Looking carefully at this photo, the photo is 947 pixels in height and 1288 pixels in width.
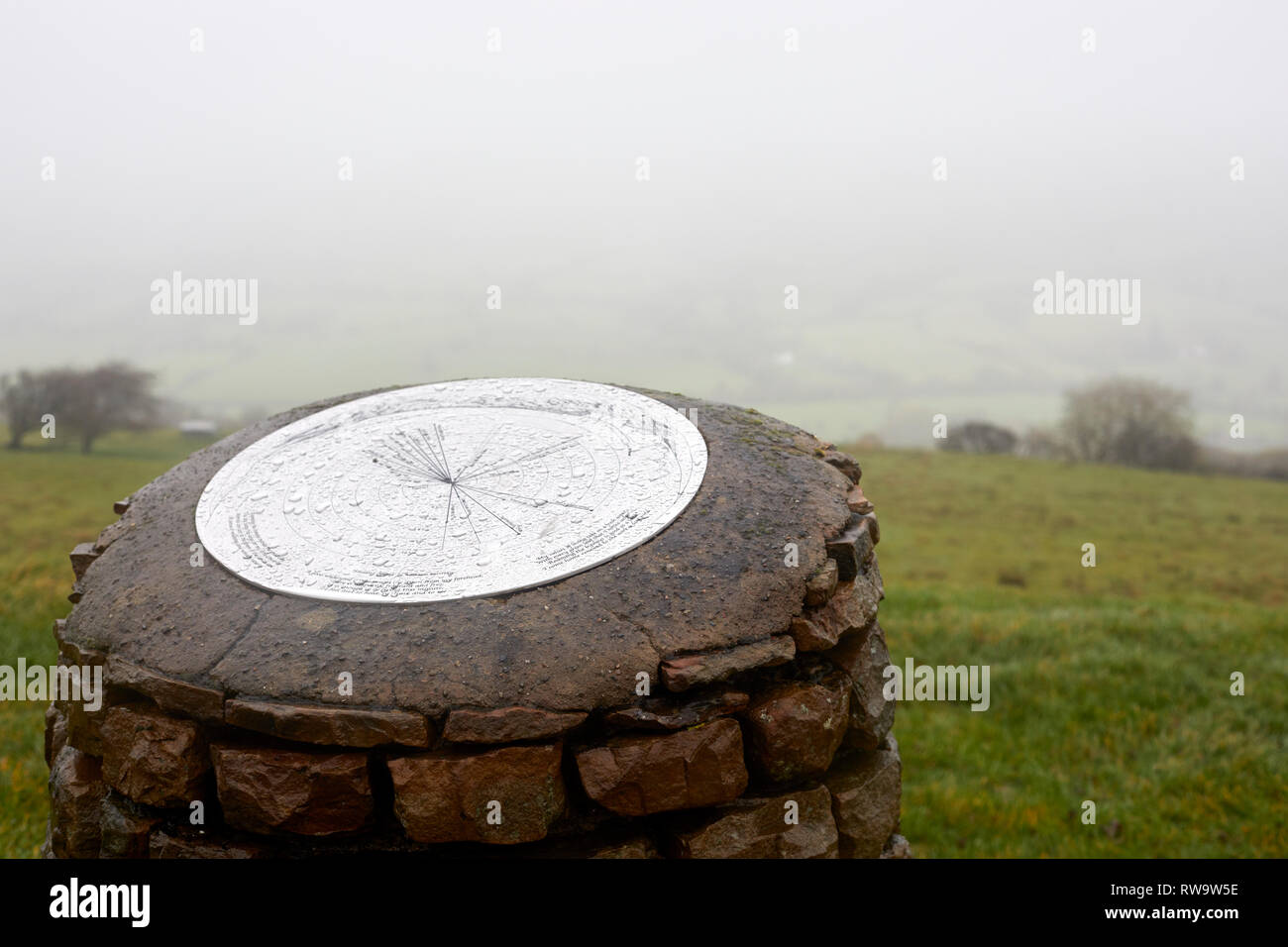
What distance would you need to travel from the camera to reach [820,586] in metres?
2.88

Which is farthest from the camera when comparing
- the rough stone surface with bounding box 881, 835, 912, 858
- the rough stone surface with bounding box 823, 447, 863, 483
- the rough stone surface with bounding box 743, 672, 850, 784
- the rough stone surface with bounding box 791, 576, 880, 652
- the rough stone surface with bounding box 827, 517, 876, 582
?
the rough stone surface with bounding box 823, 447, 863, 483

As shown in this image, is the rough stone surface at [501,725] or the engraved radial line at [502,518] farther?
the engraved radial line at [502,518]

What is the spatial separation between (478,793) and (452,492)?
1.09 m

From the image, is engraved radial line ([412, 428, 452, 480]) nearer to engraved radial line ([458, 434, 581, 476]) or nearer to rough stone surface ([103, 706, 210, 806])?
engraved radial line ([458, 434, 581, 476])

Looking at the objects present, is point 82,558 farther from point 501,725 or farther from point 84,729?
point 501,725

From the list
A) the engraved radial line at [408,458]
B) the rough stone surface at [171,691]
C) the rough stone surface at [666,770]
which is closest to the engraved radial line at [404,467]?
the engraved radial line at [408,458]

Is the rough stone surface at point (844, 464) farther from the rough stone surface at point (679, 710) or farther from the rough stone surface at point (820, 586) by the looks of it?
the rough stone surface at point (679, 710)

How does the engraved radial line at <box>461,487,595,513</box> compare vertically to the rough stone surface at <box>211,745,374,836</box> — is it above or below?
above

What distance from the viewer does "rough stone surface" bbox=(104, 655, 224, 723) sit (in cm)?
258

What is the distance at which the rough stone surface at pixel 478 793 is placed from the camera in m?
2.46

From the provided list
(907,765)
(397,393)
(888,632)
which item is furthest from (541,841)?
(888,632)

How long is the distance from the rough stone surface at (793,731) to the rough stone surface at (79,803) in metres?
1.97

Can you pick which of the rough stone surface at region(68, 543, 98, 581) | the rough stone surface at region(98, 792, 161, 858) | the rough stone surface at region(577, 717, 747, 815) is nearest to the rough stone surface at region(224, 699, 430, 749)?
the rough stone surface at region(577, 717, 747, 815)

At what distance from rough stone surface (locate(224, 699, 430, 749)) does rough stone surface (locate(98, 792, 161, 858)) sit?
2.02ft
